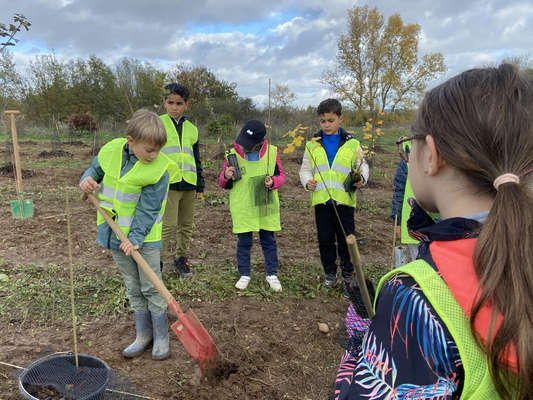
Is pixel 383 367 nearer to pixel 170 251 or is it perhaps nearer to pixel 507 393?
pixel 507 393

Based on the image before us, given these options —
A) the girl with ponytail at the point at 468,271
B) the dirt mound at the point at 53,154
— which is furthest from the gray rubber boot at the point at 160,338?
the dirt mound at the point at 53,154

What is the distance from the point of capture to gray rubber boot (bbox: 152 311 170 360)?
2.67 meters

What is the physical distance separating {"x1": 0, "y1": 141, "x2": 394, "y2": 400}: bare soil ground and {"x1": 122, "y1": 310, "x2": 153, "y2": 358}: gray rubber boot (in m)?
0.05

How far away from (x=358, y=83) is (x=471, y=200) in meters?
28.3

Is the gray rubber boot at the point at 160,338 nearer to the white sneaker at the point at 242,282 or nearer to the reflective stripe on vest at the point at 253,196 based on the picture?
the white sneaker at the point at 242,282

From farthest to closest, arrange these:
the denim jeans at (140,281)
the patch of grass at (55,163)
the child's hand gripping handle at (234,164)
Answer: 1. the patch of grass at (55,163)
2. the child's hand gripping handle at (234,164)
3. the denim jeans at (140,281)

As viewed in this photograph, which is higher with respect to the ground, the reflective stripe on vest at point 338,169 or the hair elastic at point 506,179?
the hair elastic at point 506,179

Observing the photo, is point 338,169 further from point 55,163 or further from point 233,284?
point 55,163

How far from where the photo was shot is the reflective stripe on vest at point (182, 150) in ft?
12.6

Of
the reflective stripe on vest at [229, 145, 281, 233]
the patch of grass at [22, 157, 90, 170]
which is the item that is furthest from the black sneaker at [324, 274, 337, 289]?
the patch of grass at [22, 157, 90, 170]

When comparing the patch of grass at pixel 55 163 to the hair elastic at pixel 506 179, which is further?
the patch of grass at pixel 55 163

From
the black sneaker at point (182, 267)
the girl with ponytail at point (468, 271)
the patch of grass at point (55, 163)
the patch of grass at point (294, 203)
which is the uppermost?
the girl with ponytail at point (468, 271)

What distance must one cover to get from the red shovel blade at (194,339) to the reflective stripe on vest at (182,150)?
178 centimetres

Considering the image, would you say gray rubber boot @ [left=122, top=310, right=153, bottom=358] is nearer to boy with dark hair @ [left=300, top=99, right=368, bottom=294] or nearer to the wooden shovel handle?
the wooden shovel handle
